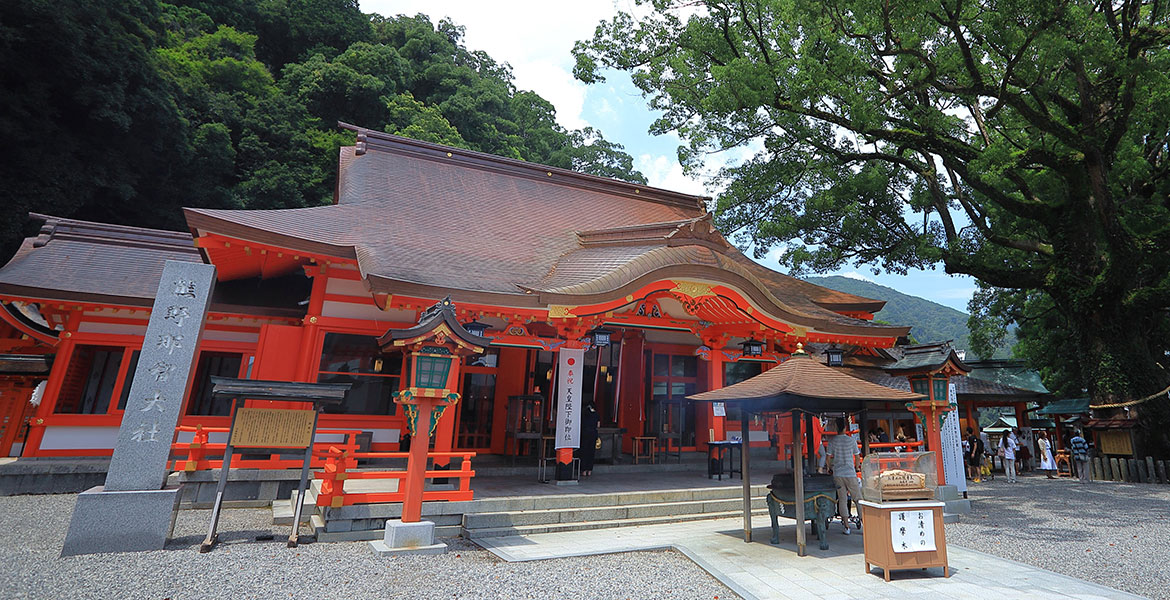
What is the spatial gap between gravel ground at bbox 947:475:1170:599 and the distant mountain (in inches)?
3115

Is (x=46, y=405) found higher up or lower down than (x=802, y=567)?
higher up

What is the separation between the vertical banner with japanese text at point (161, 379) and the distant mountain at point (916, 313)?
89.4 m

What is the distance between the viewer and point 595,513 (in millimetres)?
7445

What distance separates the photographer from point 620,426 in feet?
41.3

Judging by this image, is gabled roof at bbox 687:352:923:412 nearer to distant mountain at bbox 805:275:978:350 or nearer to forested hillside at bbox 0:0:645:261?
forested hillside at bbox 0:0:645:261

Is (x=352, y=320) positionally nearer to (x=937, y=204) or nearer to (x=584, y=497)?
(x=584, y=497)

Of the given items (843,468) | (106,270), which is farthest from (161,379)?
(843,468)

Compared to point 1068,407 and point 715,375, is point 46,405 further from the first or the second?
point 1068,407

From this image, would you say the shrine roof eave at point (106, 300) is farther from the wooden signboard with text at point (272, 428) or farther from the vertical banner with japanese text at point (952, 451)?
the vertical banner with japanese text at point (952, 451)

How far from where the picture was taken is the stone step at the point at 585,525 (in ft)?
22.1

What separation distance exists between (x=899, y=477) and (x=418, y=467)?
204 inches

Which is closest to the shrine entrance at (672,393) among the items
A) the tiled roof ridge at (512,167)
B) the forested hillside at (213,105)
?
the tiled roof ridge at (512,167)

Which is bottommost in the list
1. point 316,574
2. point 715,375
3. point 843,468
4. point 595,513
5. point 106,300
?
point 316,574

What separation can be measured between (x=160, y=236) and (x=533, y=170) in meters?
9.29
